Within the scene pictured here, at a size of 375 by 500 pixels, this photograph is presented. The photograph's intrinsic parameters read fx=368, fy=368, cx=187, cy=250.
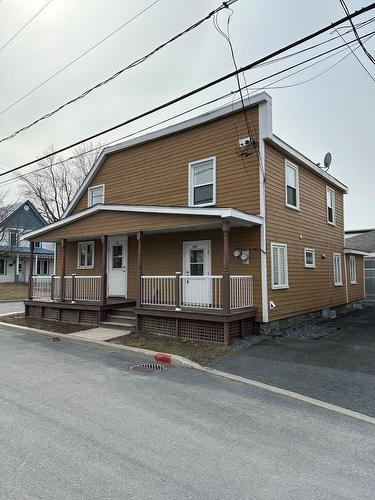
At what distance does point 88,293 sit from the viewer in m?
12.7

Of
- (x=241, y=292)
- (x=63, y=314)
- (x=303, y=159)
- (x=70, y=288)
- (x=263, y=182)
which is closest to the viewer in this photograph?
(x=241, y=292)

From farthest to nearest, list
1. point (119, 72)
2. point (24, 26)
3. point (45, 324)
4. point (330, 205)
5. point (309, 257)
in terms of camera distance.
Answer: point (330, 205) < point (309, 257) < point (45, 324) < point (24, 26) < point (119, 72)

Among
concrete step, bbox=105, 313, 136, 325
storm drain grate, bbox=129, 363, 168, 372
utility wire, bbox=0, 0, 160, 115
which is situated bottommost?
storm drain grate, bbox=129, 363, 168, 372

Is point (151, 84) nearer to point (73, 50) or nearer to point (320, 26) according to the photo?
point (73, 50)

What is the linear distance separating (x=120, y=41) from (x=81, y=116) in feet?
10.3

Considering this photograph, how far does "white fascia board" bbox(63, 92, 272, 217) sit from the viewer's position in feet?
34.5

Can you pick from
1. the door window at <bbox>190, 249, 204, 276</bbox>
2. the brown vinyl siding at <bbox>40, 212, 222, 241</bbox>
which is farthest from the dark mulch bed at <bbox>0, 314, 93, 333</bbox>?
the door window at <bbox>190, 249, 204, 276</bbox>

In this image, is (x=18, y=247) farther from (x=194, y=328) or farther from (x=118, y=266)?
(x=194, y=328)

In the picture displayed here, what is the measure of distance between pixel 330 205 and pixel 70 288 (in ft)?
36.3

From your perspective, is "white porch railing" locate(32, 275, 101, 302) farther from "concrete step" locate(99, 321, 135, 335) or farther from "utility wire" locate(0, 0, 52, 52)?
"utility wire" locate(0, 0, 52, 52)

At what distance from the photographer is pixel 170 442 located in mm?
3869

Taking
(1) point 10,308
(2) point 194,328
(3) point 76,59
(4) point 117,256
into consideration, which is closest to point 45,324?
(4) point 117,256

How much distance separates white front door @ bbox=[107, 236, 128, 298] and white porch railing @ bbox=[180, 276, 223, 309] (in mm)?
3064

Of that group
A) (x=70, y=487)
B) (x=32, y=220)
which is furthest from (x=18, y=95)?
(x=32, y=220)
